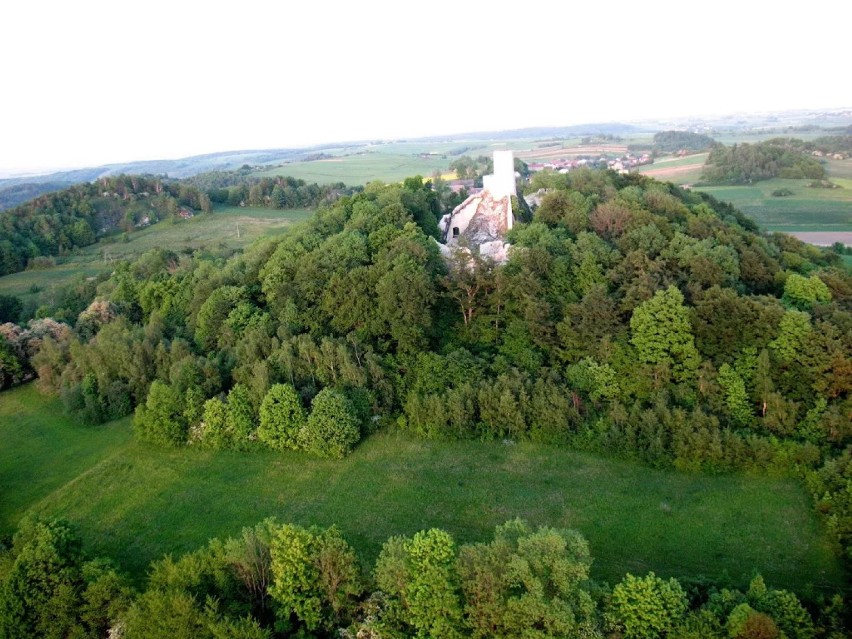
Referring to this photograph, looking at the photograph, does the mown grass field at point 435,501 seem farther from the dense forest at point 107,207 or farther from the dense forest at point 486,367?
the dense forest at point 107,207

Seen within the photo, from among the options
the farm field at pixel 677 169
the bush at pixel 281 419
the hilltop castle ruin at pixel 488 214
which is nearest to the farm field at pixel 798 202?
the farm field at pixel 677 169

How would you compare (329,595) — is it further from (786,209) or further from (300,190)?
(300,190)

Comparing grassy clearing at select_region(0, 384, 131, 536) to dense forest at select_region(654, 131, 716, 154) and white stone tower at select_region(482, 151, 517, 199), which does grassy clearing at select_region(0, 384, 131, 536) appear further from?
dense forest at select_region(654, 131, 716, 154)

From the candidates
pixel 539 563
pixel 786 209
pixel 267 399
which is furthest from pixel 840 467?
pixel 786 209

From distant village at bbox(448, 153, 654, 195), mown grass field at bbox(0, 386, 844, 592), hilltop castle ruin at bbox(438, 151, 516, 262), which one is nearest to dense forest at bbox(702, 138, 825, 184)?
distant village at bbox(448, 153, 654, 195)

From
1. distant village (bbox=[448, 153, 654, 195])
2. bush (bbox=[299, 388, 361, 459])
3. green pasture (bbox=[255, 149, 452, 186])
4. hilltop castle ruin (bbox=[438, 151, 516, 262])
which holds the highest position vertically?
hilltop castle ruin (bbox=[438, 151, 516, 262])

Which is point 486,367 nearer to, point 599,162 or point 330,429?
point 330,429
